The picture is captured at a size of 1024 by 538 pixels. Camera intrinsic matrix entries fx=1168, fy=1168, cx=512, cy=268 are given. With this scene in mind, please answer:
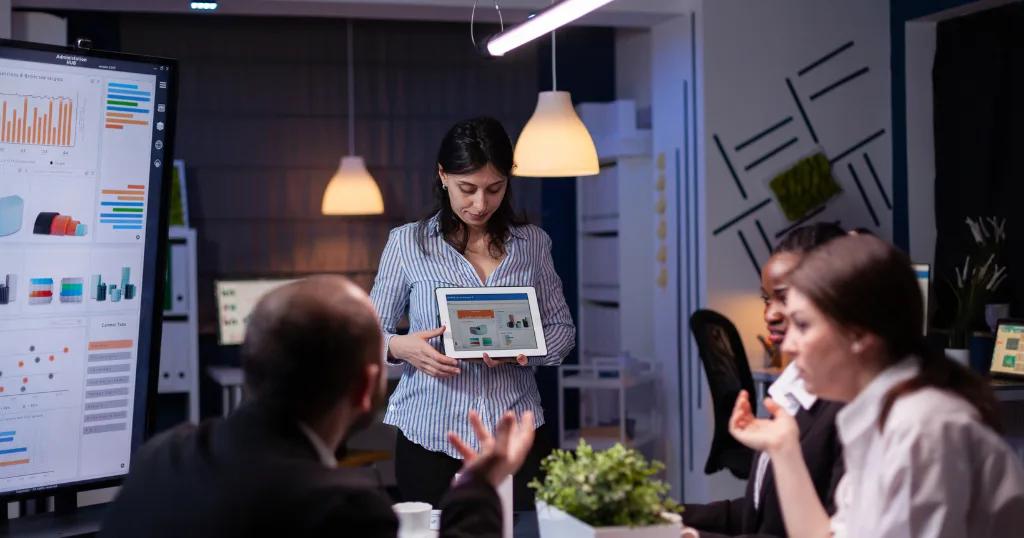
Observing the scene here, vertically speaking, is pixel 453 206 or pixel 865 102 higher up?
pixel 865 102

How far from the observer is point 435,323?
3072 mm

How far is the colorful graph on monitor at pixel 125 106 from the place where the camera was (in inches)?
108

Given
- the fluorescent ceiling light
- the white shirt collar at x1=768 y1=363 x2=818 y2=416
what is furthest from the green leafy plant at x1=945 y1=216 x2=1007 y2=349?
the white shirt collar at x1=768 y1=363 x2=818 y2=416

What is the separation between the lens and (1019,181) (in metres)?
5.68

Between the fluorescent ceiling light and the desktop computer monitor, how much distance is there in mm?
1116

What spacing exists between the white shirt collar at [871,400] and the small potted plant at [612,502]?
0.99 feet

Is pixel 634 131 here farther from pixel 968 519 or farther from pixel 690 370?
pixel 968 519

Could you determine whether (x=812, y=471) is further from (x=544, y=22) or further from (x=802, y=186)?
(x=802, y=186)

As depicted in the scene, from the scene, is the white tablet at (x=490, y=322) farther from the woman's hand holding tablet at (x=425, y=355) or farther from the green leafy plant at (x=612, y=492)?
the green leafy plant at (x=612, y=492)

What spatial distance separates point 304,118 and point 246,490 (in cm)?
611

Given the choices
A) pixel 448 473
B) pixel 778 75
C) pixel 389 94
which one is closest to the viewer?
pixel 448 473

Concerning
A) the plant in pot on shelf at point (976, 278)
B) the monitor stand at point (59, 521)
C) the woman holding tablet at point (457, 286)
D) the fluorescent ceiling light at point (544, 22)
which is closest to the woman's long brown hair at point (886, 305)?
the woman holding tablet at point (457, 286)

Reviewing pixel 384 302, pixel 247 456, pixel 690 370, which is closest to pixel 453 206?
pixel 384 302

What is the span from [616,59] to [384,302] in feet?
16.4
